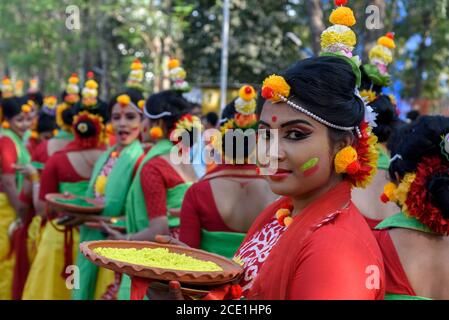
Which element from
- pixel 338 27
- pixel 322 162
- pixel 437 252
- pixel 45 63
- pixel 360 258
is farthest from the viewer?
pixel 45 63

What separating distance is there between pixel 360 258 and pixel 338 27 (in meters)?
0.87

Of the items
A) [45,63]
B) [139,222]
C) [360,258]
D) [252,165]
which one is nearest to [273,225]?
[360,258]

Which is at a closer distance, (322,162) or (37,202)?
(322,162)

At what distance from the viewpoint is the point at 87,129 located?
5.64 metres

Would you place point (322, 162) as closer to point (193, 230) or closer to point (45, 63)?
point (193, 230)

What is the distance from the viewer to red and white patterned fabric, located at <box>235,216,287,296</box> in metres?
2.11

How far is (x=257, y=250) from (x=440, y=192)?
786 millimetres

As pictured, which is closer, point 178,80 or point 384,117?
point 384,117

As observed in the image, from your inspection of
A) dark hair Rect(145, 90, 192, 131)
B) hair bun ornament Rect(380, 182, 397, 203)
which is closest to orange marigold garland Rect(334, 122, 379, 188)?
hair bun ornament Rect(380, 182, 397, 203)

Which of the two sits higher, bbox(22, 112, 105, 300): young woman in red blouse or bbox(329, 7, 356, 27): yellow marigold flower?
bbox(329, 7, 356, 27): yellow marigold flower

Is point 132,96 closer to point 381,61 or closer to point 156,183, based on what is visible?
point 156,183

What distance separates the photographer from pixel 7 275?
21.3ft

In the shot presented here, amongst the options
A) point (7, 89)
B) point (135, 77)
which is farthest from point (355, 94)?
point (7, 89)

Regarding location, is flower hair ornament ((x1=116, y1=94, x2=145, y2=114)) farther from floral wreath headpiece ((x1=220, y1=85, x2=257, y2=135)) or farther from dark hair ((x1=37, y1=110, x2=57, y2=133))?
dark hair ((x1=37, y1=110, x2=57, y2=133))
